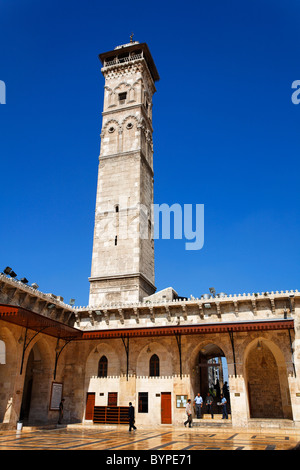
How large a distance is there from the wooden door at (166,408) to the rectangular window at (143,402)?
997 millimetres

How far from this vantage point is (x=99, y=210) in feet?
97.6

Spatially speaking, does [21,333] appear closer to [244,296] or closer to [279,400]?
[244,296]

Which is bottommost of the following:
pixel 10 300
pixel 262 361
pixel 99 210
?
pixel 262 361

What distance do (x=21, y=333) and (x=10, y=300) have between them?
215 cm

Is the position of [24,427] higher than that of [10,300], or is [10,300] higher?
[10,300]

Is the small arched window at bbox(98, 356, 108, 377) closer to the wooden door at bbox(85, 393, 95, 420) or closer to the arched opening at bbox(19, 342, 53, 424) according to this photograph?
the wooden door at bbox(85, 393, 95, 420)

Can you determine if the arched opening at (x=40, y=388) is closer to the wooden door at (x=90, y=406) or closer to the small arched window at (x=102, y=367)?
the wooden door at (x=90, y=406)

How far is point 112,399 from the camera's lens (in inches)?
898

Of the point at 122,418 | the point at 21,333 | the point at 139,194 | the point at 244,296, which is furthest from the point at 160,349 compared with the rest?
the point at 139,194

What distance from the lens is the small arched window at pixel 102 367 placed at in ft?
77.7

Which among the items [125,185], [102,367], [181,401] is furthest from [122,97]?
[181,401]

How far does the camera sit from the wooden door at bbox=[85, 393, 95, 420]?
23062mm
